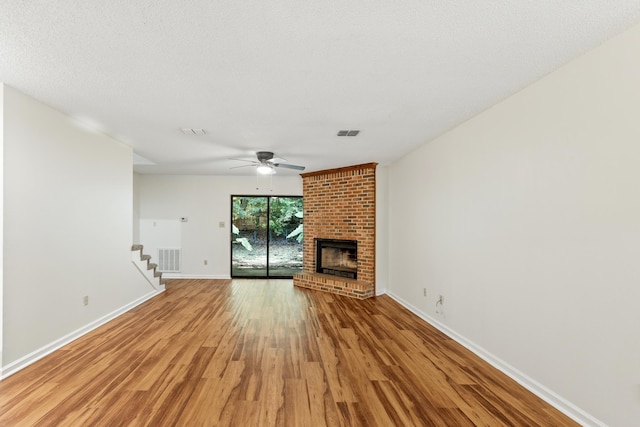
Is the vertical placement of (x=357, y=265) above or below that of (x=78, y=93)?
below

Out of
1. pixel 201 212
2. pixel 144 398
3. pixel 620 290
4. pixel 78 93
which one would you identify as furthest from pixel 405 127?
pixel 201 212

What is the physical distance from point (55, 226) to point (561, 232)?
448 cm

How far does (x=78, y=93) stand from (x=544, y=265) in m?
4.08

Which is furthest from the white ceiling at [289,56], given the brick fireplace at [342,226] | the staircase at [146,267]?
the brick fireplace at [342,226]

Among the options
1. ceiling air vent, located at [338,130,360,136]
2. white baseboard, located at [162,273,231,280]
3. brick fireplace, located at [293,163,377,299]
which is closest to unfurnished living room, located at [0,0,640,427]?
→ ceiling air vent, located at [338,130,360,136]

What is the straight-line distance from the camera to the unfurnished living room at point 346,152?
1.59m

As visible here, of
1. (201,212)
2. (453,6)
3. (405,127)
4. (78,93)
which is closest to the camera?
(453,6)

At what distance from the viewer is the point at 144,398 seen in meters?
2.04

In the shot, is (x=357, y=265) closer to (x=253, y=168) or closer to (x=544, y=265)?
(x=253, y=168)

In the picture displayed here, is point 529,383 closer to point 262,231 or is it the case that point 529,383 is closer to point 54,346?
point 54,346

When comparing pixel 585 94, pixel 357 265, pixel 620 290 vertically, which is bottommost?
pixel 357 265

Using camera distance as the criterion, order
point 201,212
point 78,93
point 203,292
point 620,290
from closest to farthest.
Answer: point 620,290, point 78,93, point 203,292, point 201,212

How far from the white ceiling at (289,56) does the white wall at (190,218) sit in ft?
11.1

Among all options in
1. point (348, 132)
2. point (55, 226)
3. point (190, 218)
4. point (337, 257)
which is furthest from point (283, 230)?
point (55, 226)
